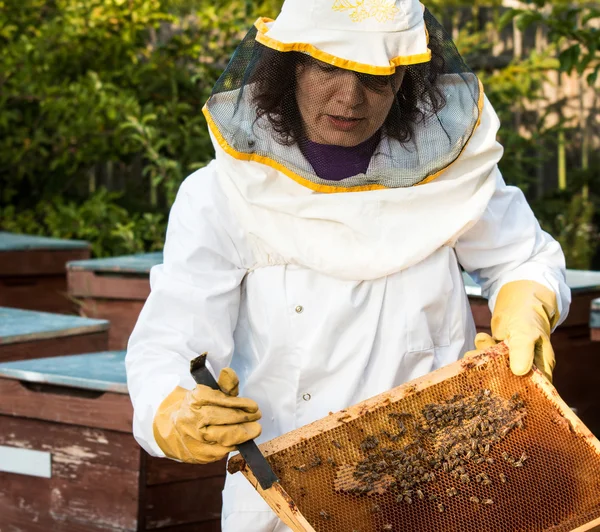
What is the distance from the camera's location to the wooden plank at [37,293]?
5.54 meters

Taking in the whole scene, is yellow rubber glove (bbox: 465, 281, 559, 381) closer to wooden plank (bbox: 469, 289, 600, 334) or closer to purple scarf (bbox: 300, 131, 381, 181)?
purple scarf (bbox: 300, 131, 381, 181)

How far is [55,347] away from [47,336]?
90mm

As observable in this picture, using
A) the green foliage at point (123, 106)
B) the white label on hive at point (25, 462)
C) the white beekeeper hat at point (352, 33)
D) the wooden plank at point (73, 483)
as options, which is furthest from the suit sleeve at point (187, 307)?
the green foliage at point (123, 106)

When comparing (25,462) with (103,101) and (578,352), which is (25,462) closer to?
(578,352)

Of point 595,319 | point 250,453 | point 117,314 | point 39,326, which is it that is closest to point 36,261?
point 117,314

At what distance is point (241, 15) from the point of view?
7320 mm

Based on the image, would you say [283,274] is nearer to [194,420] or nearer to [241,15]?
[194,420]

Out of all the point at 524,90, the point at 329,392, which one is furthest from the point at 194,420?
the point at 524,90

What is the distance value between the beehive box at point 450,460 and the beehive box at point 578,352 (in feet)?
4.83

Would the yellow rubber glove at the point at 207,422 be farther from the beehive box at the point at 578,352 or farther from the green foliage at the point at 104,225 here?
the green foliage at the point at 104,225

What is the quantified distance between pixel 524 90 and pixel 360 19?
5450 millimetres

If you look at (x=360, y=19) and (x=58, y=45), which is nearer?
(x=360, y=19)

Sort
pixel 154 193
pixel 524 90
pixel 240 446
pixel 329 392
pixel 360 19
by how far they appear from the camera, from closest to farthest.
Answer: pixel 240 446
pixel 360 19
pixel 329 392
pixel 524 90
pixel 154 193

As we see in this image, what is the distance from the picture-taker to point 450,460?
6.28ft
